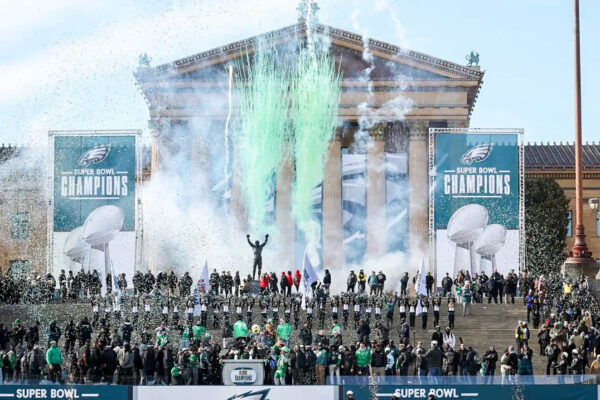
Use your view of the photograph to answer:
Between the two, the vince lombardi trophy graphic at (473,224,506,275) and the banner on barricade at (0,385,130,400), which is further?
the vince lombardi trophy graphic at (473,224,506,275)

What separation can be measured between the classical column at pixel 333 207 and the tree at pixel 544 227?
12.3 meters

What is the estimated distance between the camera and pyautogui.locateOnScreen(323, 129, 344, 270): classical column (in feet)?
199

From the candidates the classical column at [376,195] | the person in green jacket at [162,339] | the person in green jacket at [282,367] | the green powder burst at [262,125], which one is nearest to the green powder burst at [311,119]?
the green powder burst at [262,125]

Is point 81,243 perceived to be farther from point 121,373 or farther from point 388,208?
point 121,373

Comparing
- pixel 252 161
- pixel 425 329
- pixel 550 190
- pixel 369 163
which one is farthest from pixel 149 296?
pixel 550 190

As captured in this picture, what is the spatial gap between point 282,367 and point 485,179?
2465cm

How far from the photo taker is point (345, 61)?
204 feet

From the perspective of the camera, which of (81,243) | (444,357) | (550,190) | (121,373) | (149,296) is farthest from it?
(550,190)

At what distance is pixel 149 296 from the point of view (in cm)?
3994

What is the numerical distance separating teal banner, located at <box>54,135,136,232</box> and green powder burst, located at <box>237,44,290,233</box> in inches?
478

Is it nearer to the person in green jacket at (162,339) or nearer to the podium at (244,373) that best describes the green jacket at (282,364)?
the podium at (244,373)

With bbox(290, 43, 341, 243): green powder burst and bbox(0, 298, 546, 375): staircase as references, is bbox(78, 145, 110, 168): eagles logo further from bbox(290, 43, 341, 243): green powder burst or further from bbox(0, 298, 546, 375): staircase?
bbox(290, 43, 341, 243): green powder burst

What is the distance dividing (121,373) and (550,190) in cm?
4763

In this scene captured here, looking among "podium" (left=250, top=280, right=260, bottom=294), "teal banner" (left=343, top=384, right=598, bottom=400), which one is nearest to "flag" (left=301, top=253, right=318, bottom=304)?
"podium" (left=250, top=280, right=260, bottom=294)
